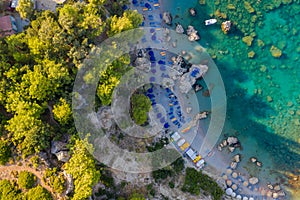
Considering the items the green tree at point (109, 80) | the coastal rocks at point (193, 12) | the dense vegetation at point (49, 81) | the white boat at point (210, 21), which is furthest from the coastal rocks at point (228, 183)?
the coastal rocks at point (193, 12)

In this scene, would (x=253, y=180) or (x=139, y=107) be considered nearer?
(x=139, y=107)

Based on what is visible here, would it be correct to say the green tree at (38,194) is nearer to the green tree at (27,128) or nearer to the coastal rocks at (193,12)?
the green tree at (27,128)

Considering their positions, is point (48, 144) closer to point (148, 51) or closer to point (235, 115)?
point (148, 51)

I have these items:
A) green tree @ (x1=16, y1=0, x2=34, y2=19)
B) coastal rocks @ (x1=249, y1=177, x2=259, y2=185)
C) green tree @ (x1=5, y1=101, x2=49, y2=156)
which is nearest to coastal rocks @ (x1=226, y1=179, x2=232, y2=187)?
coastal rocks @ (x1=249, y1=177, x2=259, y2=185)

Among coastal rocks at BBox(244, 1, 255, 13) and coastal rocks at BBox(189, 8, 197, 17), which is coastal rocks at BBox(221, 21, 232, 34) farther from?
coastal rocks at BBox(189, 8, 197, 17)

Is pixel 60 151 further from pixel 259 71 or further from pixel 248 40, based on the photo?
pixel 248 40

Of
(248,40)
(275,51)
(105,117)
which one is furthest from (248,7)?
(105,117)
